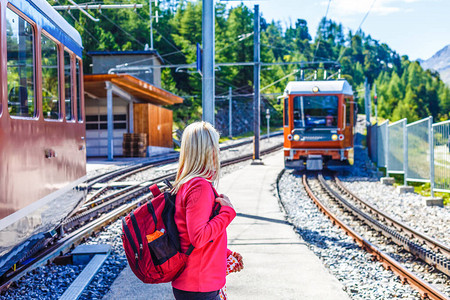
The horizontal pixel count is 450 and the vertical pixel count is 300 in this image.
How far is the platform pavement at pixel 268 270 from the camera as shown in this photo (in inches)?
199

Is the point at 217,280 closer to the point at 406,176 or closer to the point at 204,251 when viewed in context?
the point at 204,251

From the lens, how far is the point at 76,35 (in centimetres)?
812

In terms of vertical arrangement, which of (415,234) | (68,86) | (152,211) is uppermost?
(68,86)

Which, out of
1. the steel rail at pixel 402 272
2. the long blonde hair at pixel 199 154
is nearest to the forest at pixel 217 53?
the steel rail at pixel 402 272

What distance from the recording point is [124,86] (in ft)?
82.5

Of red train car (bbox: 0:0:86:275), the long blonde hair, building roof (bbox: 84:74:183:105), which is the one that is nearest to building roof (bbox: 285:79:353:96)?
building roof (bbox: 84:74:183:105)

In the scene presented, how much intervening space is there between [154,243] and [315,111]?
49.3ft

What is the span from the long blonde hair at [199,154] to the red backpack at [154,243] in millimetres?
173

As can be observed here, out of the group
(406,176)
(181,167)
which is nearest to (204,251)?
(181,167)

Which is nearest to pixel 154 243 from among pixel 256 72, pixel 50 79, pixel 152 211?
pixel 152 211

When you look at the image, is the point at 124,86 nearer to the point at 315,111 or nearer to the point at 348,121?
the point at 315,111

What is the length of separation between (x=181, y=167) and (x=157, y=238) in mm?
421

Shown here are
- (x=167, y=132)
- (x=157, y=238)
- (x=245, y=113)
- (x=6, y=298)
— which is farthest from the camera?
(x=245, y=113)

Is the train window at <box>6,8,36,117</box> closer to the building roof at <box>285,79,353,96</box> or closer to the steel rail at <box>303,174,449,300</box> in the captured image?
the steel rail at <box>303,174,449,300</box>
